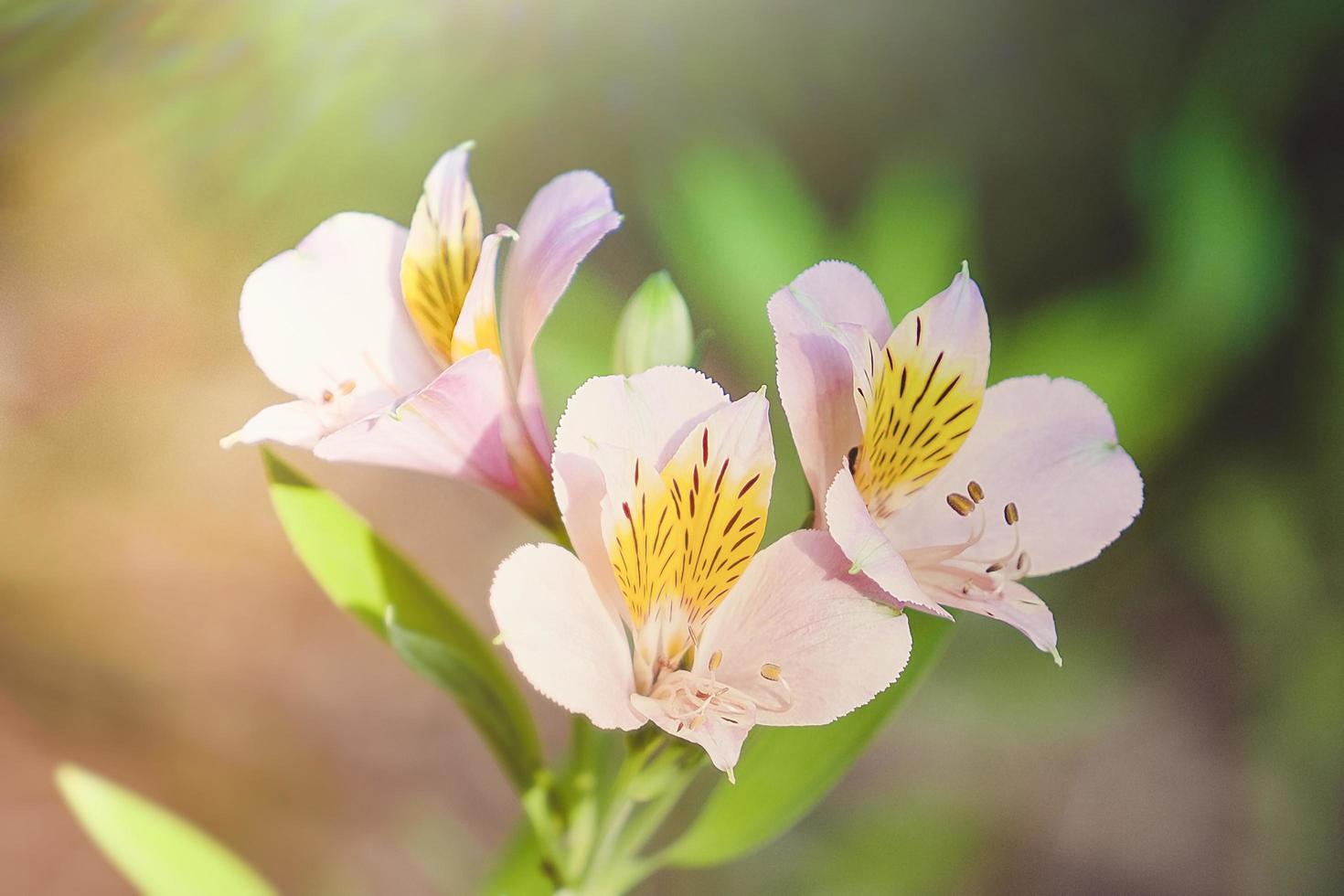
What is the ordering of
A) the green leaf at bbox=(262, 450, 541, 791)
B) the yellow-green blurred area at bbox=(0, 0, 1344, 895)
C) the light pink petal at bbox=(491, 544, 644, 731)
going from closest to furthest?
the light pink petal at bbox=(491, 544, 644, 731) → the green leaf at bbox=(262, 450, 541, 791) → the yellow-green blurred area at bbox=(0, 0, 1344, 895)

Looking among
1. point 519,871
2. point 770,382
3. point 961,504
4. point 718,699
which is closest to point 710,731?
point 718,699

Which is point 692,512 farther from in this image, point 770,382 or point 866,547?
point 770,382

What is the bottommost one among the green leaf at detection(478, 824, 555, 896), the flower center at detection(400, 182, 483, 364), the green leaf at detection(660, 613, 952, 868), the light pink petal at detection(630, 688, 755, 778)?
the green leaf at detection(478, 824, 555, 896)

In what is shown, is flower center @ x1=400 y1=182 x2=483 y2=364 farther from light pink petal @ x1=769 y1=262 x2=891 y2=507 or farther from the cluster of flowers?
light pink petal @ x1=769 y1=262 x2=891 y2=507

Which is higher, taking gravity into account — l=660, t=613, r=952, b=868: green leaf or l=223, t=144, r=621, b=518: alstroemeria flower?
l=223, t=144, r=621, b=518: alstroemeria flower

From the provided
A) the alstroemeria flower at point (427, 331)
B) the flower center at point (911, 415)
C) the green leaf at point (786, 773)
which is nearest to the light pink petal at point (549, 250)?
the alstroemeria flower at point (427, 331)

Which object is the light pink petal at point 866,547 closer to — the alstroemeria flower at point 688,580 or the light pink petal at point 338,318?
the alstroemeria flower at point 688,580

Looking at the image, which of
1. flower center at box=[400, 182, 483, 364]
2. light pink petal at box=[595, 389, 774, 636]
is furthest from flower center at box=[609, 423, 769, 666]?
flower center at box=[400, 182, 483, 364]
